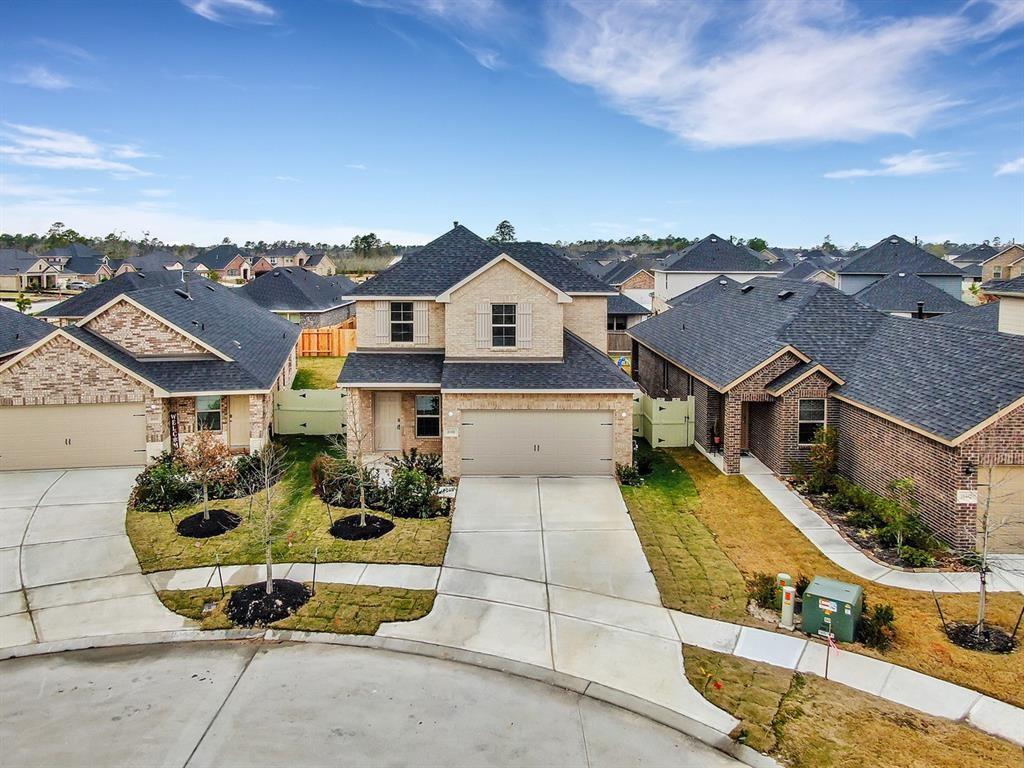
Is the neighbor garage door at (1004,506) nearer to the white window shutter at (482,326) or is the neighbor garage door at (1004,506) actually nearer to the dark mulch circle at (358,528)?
the dark mulch circle at (358,528)

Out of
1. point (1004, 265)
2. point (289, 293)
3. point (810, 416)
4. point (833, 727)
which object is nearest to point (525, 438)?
point (810, 416)

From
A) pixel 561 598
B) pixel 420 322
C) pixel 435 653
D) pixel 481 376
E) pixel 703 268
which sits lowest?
pixel 435 653

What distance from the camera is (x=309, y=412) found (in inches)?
1064

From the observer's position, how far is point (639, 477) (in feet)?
72.7

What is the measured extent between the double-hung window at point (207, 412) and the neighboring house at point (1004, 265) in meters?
76.9

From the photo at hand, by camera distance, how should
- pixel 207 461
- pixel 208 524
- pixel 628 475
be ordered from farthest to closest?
pixel 628 475 → pixel 207 461 → pixel 208 524

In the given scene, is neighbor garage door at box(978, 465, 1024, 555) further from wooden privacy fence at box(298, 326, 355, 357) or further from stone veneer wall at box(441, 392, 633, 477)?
wooden privacy fence at box(298, 326, 355, 357)

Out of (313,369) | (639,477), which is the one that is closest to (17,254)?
(313,369)

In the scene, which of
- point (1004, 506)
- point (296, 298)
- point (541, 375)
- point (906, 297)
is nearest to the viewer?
point (1004, 506)

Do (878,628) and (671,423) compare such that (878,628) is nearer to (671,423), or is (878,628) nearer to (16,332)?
(671,423)

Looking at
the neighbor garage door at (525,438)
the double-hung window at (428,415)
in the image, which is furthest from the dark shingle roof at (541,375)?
the double-hung window at (428,415)

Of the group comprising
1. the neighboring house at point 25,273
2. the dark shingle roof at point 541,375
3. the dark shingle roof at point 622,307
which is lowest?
the dark shingle roof at point 541,375

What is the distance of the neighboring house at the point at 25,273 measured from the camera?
98188mm

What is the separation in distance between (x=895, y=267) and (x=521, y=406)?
44820mm
